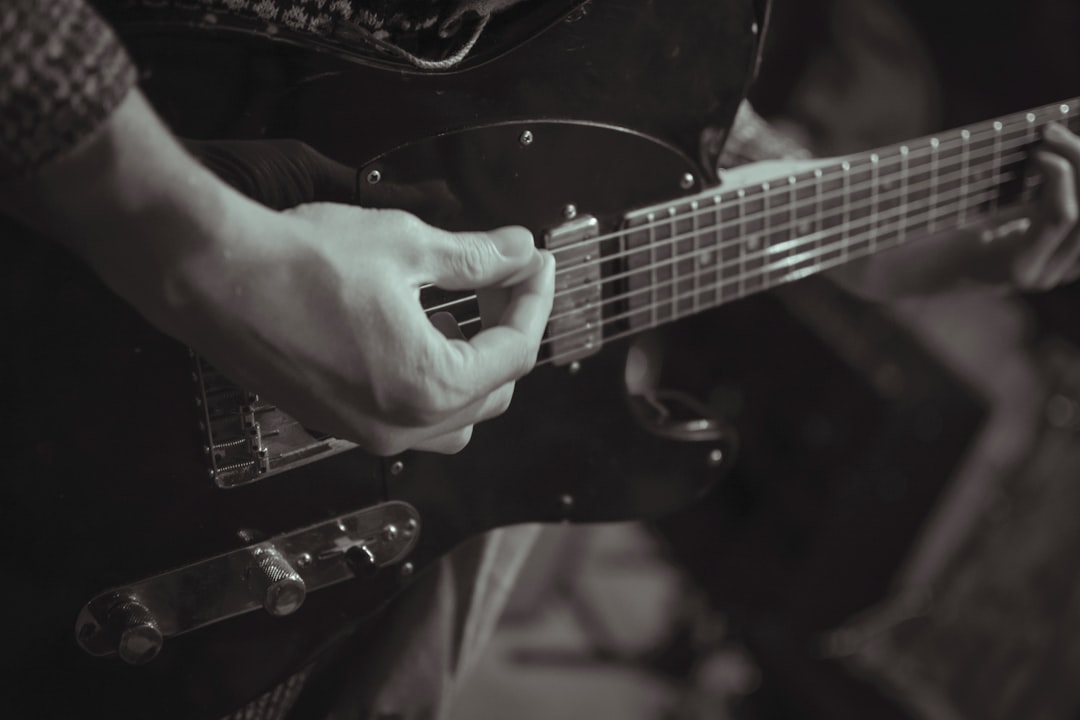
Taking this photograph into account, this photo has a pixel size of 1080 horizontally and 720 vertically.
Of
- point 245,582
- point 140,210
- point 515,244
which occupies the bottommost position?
point 245,582

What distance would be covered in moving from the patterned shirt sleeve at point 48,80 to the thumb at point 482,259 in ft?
0.64

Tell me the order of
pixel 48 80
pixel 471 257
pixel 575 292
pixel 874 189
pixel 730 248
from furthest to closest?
pixel 874 189, pixel 730 248, pixel 575 292, pixel 471 257, pixel 48 80

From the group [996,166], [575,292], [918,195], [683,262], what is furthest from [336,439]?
[996,166]

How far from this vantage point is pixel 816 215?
2.88ft

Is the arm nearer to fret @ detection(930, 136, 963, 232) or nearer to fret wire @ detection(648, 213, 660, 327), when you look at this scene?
fret wire @ detection(648, 213, 660, 327)

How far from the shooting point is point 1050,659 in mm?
1477

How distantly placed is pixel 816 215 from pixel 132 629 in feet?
2.33

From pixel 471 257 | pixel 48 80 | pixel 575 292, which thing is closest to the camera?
pixel 48 80

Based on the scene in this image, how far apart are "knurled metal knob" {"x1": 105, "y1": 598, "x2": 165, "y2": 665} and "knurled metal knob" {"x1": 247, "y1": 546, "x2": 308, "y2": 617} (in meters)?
0.07

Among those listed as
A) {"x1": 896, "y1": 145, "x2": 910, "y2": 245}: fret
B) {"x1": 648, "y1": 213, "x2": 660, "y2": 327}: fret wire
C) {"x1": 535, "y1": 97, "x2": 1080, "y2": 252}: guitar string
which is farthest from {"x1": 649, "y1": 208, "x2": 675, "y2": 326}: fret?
{"x1": 896, "y1": 145, "x2": 910, "y2": 245}: fret

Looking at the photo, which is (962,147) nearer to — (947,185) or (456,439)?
(947,185)

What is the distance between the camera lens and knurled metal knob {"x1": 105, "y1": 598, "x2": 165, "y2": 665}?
547 mm

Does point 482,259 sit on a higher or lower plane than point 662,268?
higher

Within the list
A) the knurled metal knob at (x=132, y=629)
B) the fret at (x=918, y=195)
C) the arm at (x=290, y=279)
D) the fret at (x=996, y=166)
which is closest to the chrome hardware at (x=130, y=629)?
the knurled metal knob at (x=132, y=629)
